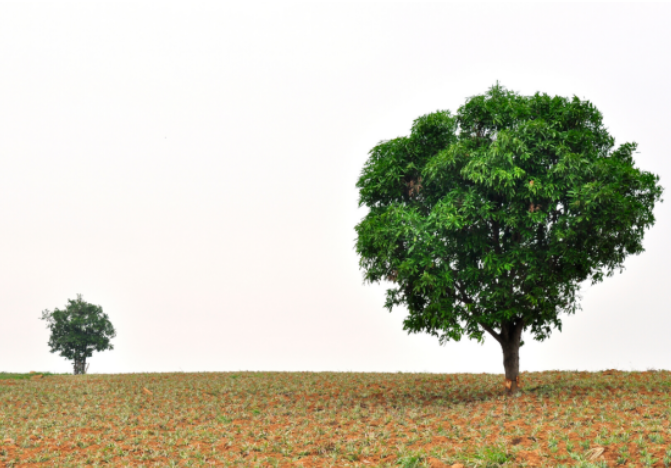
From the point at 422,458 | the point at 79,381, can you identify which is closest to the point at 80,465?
the point at 422,458

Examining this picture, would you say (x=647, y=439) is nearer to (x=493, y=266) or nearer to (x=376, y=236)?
(x=493, y=266)

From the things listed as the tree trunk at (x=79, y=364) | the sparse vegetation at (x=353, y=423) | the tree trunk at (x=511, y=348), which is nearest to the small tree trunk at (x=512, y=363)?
the tree trunk at (x=511, y=348)

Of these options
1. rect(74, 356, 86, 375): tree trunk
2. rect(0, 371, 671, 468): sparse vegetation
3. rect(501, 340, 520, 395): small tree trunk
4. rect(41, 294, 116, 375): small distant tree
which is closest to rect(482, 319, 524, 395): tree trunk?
rect(501, 340, 520, 395): small tree trunk

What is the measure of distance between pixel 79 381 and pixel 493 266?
27007 mm

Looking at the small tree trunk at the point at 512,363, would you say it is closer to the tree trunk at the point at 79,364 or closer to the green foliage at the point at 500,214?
the green foliage at the point at 500,214

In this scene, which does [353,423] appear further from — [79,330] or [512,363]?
[79,330]

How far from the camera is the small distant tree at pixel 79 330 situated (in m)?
46.8

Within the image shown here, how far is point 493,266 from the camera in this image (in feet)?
61.3

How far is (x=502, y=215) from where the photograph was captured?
1892cm

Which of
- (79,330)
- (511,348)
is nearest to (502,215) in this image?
(511,348)

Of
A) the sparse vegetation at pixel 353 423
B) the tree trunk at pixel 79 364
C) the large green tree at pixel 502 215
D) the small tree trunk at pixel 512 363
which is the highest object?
the large green tree at pixel 502 215

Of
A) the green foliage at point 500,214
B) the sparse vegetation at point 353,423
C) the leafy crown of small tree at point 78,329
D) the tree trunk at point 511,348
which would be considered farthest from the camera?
the leafy crown of small tree at point 78,329

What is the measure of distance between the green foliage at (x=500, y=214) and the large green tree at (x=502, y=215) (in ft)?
0.17

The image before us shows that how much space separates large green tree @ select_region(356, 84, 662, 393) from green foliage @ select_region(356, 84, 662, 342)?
0.05 metres
